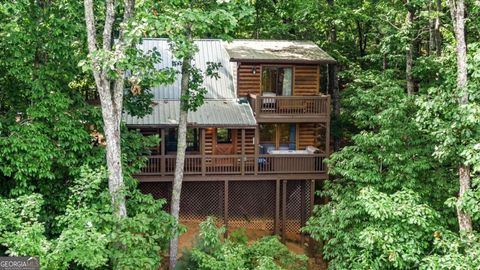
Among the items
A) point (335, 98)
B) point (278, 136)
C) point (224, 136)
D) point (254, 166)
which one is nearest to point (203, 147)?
point (254, 166)

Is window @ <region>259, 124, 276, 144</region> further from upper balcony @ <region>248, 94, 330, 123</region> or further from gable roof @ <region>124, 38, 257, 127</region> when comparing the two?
upper balcony @ <region>248, 94, 330, 123</region>

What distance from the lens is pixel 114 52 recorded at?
38.1ft

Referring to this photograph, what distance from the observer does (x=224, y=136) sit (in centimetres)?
2130

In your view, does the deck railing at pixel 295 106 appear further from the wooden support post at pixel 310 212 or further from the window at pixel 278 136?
the wooden support post at pixel 310 212

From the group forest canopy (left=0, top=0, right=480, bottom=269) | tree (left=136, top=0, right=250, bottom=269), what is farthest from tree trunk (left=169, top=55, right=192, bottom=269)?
forest canopy (left=0, top=0, right=480, bottom=269)

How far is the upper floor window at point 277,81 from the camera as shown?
2069 cm

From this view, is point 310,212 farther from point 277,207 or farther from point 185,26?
point 185,26

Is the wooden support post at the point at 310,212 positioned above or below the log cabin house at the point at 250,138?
below

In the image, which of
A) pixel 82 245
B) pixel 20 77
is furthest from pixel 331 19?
pixel 82 245

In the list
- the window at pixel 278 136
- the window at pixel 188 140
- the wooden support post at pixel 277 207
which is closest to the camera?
the wooden support post at pixel 277 207

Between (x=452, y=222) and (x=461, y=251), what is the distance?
123 centimetres

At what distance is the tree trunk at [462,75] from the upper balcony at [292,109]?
7742mm

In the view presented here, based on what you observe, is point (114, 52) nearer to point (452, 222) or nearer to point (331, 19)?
point (452, 222)

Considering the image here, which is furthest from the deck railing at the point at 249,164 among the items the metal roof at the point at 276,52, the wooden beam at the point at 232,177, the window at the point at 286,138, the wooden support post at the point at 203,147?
the metal roof at the point at 276,52
